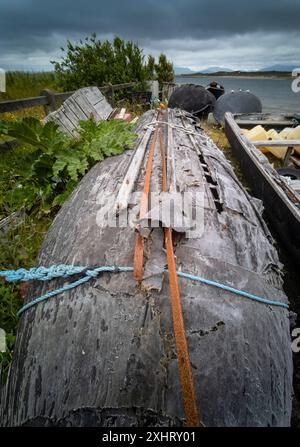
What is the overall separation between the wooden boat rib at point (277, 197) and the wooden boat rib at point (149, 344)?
129 cm

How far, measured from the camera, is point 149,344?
3.97 feet

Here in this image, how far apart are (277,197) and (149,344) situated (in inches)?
106

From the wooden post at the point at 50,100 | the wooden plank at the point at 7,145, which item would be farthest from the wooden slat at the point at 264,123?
the wooden plank at the point at 7,145

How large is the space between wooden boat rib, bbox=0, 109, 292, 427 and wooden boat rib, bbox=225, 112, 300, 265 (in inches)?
50.9

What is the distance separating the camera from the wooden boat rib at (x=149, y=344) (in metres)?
1.12

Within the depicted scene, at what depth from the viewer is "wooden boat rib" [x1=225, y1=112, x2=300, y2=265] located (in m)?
2.81

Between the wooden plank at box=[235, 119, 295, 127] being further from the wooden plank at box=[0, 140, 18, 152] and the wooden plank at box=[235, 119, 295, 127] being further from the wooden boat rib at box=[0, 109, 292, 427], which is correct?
the wooden boat rib at box=[0, 109, 292, 427]

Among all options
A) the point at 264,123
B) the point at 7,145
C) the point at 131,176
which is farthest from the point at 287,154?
the point at 7,145

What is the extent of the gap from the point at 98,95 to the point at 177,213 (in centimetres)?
729

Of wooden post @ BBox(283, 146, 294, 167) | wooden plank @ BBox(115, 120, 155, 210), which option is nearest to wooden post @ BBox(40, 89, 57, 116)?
wooden plank @ BBox(115, 120, 155, 210)

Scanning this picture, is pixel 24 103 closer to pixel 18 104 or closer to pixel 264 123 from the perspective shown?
Answer: pixel 18 104

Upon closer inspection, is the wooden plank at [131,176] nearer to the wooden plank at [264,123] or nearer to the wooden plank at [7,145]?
the wooden plank at [7,145]

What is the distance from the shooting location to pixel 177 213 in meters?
1.72
